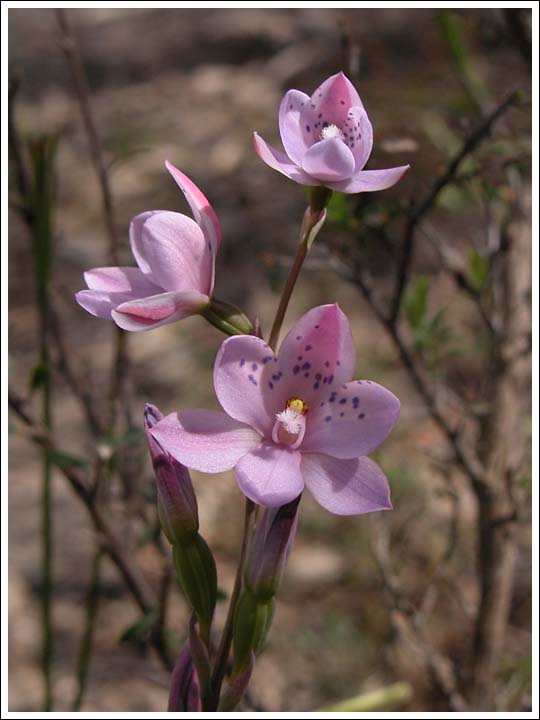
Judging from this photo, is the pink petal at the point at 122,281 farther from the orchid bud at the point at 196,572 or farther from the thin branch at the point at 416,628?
the thin branch at the point at 416,628

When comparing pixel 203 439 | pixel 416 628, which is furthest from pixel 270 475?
pixel 416 628

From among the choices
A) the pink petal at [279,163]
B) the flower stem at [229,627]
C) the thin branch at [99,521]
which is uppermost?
the pink petal at [279,163]

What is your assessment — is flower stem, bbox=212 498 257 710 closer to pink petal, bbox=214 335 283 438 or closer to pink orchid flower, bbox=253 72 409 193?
pink petal, bbox=214 335 283 438

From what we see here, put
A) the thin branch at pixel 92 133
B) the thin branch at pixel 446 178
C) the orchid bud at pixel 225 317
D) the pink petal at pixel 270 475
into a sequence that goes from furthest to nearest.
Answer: the thin branch at pixel 92 133 < the thin branch at pixel 446 178 < the orchid bud at pixel 225 317 < the pink petal at pixel 270 475

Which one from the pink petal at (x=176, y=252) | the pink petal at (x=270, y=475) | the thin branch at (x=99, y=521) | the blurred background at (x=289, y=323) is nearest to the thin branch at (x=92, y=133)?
the blurred background at (x=289, y=323)

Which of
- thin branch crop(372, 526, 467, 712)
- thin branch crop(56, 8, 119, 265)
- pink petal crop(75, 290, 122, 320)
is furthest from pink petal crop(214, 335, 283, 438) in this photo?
thin branch crop(372, 526, 467, 712)

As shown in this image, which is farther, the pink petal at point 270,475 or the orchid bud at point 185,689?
the orchid bud at point 185,689
